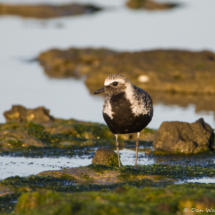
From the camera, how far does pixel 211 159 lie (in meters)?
11.4

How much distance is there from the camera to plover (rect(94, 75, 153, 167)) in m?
9.45

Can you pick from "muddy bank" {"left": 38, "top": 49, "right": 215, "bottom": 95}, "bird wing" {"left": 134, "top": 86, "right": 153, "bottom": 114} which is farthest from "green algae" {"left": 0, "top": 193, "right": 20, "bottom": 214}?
"muddy bank" {"left": 38, "top": 49, "right": 215, "bottom": 95}

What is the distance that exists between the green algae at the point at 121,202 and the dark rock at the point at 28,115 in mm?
8960

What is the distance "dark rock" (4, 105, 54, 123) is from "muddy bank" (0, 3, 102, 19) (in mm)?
38188

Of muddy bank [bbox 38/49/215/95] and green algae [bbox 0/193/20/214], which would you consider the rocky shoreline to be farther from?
muddy bank [bbox 38/49/215/95]

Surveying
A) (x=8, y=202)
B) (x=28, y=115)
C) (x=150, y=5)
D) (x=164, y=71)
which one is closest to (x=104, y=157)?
(x=8, y=202)

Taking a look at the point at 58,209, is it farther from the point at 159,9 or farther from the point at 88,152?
the point at 159,9

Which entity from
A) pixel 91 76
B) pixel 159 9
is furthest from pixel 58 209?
pixel 159 9

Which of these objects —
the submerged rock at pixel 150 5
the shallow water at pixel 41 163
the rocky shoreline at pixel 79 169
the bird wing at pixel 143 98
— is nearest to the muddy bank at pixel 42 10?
the submerged rock at pixel 150 5

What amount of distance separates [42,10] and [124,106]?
4604 centimetres

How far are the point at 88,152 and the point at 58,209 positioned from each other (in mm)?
6571

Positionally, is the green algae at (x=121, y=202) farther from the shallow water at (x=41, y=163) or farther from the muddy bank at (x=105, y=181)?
the shallow water at (x=41, y=163)

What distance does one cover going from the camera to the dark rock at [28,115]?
1527cm

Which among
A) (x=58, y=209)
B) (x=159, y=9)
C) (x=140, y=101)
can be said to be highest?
(x=159, y=9)
